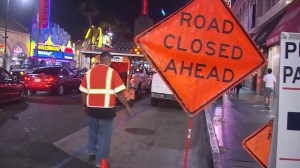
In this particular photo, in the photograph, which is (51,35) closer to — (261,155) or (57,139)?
(57,139)

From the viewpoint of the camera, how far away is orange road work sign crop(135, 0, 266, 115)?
4.81 meters

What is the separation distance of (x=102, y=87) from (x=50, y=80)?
45.3 ft

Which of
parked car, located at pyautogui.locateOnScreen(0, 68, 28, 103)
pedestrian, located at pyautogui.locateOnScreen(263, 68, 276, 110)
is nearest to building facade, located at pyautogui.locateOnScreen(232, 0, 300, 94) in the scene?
pedestrian, located at pyautogui.locateOnScreen(263, 68, 276, 110)

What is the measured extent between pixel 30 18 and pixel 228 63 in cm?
5008

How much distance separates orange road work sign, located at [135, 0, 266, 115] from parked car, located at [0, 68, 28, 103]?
11.0 m

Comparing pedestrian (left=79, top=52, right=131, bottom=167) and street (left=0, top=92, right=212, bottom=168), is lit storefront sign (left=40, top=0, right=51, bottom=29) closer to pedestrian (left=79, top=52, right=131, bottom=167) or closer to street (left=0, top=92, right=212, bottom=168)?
street (left=0, top=92, right=212, bottom=168)

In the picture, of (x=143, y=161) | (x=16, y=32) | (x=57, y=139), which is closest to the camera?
(x=143, y=161)

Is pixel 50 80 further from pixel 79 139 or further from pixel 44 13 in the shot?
pixel 44 13

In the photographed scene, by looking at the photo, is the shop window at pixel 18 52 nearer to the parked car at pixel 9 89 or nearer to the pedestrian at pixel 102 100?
the parked car at pixel 9 89

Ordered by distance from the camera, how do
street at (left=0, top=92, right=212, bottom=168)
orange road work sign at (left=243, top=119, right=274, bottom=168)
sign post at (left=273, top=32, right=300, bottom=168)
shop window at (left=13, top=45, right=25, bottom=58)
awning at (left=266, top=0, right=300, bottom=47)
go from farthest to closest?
shop window at (left=13, top=45, right=25, bottom=58) → awning at (left=266, top=0, right=300, bottom=47) → street at (left=0, top=92, right=212, bottom=168) → orange road work sign at (left=243, top=119, right=274, bottom=168) → sign post at (left=273, top=32, right=300, bottom=168)

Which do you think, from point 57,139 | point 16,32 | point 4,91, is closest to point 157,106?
point 4,91

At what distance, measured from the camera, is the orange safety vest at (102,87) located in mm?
6859

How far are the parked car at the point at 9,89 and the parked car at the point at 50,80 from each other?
3508mm

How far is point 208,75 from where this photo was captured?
4.84 metres
